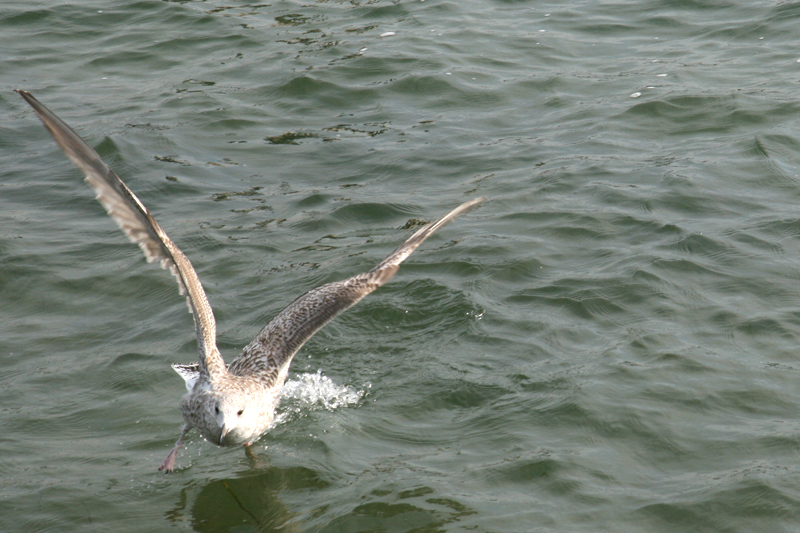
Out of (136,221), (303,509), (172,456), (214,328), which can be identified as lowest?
(303,509)

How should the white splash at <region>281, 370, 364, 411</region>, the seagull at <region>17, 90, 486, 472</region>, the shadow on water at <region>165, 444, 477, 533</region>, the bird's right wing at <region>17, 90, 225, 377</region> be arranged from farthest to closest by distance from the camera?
the white splash at <region>281, 370, 364, 411</region>
the shadow on water at <region>165, 444, 477, 533</region>
the seagull at <region>17, 90, 486, 472</region>
the bird's right wing at <region>17, 90, 225, 377</region>

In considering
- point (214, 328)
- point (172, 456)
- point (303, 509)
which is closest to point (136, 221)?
point (214, 328)

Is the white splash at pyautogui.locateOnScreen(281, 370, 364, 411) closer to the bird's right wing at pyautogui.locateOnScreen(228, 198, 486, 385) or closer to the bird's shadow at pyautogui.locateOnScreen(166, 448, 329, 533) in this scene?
the bird's right wing at pyautogui.locateOnScreen(228, 198, 486, 385)

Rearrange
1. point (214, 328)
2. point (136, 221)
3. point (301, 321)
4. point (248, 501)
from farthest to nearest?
point (301, 321), point (214, 328), point (248, 501), point (136, 221)

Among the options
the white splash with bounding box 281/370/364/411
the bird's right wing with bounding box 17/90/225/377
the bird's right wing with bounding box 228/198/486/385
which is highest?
the bird's right wing with bounding box 17/90/225/377

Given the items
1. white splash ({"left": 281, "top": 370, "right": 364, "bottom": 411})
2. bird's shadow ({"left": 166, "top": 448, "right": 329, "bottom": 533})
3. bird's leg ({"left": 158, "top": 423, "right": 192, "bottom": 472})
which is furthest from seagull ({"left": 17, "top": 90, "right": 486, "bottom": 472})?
white splash ({"left": 281, "top": 370, "right": 364, "bottom": 411})

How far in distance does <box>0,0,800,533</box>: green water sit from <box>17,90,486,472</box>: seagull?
40 centimetres

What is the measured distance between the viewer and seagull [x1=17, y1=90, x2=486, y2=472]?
5.01m

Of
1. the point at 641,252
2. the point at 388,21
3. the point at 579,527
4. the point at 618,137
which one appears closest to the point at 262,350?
the point at 579,527

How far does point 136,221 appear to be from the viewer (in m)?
5.28

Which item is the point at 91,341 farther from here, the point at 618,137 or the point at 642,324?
the point at 618,137

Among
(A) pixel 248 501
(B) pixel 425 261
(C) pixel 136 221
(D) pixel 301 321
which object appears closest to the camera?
(C) pixel 136 221

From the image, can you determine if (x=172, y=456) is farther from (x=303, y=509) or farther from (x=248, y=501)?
(x=303, y=509)

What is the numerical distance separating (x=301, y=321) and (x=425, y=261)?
7.93ft
